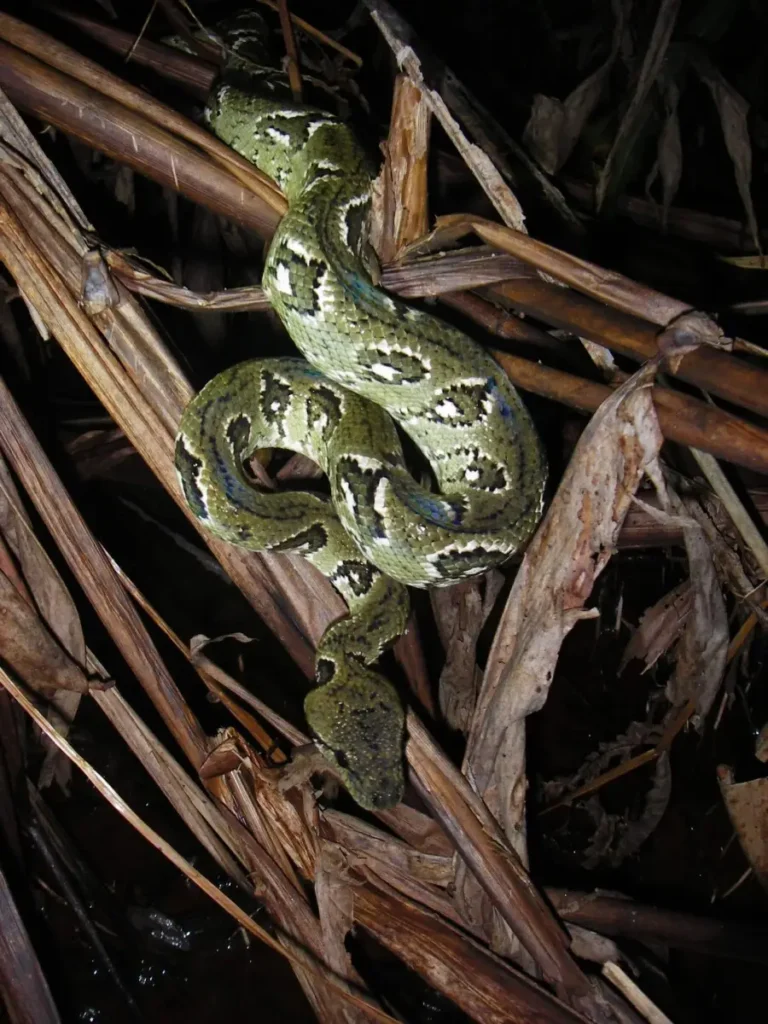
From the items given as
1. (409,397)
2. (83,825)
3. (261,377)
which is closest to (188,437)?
(261,377)

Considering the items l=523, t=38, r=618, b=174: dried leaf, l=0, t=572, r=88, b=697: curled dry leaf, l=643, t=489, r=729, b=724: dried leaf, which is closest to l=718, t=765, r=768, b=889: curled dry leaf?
l=643, t=489, r=729, b=724: dried leaf

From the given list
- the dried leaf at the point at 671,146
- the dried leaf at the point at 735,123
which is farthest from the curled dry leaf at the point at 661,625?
the dried leaf at the point at 671,146

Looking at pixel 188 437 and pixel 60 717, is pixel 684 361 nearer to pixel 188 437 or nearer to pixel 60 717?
pixel 188 437

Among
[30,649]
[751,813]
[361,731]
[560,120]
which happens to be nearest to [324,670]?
[361,731]

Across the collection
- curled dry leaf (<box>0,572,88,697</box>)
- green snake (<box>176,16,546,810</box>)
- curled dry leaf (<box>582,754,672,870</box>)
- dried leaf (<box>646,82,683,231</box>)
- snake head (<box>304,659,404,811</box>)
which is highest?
dried leaf (<box>646,82,683,231</box>)

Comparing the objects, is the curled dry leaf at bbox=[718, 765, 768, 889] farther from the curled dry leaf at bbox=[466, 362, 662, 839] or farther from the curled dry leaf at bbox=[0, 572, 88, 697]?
the curled dry leaf at bbox=[0, 572, 88, 697]

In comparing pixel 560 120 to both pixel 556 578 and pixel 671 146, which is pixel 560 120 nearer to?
pixel 671 146

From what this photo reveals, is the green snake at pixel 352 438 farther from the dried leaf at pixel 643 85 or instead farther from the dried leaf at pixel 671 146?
the dried leaf at pixel 671 146
